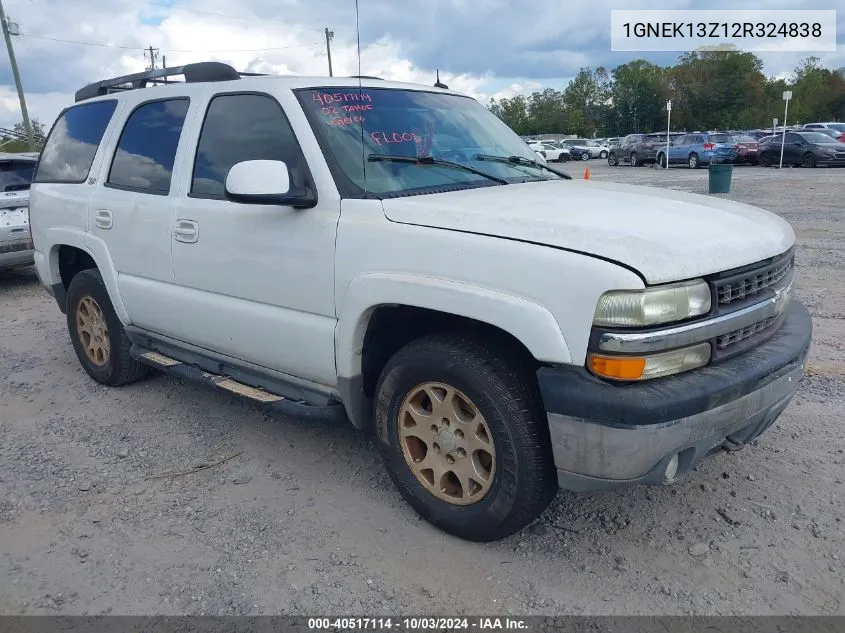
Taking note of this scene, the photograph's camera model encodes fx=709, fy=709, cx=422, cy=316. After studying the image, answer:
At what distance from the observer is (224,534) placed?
10.5ft

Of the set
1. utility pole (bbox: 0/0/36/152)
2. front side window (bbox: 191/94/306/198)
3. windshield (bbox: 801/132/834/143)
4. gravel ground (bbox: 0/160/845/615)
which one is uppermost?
utility pole (bbox: 0/0/36/152)

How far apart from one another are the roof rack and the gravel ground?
2061mm

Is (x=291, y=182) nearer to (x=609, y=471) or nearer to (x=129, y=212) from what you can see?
(x=129, y=212)

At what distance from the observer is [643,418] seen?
7.89ft

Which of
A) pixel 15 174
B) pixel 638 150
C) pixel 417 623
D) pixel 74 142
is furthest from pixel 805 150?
pixel 417 623

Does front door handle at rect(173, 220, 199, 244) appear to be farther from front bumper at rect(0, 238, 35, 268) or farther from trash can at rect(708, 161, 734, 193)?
trash can at rect(708, 161, 734, 193)

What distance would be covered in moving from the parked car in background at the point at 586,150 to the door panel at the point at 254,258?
4438 cm

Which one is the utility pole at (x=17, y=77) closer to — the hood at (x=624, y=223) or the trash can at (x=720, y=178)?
the trash can at (x=720, y=178)

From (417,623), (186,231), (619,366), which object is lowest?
(417,623)

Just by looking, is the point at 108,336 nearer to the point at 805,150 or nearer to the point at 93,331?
the point at 93,331

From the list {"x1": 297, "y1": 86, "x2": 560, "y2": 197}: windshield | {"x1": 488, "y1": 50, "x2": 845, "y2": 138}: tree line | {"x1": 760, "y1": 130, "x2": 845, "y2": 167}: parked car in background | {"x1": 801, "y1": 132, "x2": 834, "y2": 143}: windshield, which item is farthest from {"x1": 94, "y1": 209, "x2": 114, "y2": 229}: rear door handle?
{"x1": 488, "y1": 50, "x2": 845, "y2": 138}: tree line

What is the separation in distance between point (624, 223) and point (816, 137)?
27.2 meters

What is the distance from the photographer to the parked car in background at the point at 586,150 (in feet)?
150

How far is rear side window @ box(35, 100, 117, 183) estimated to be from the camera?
4.82m
